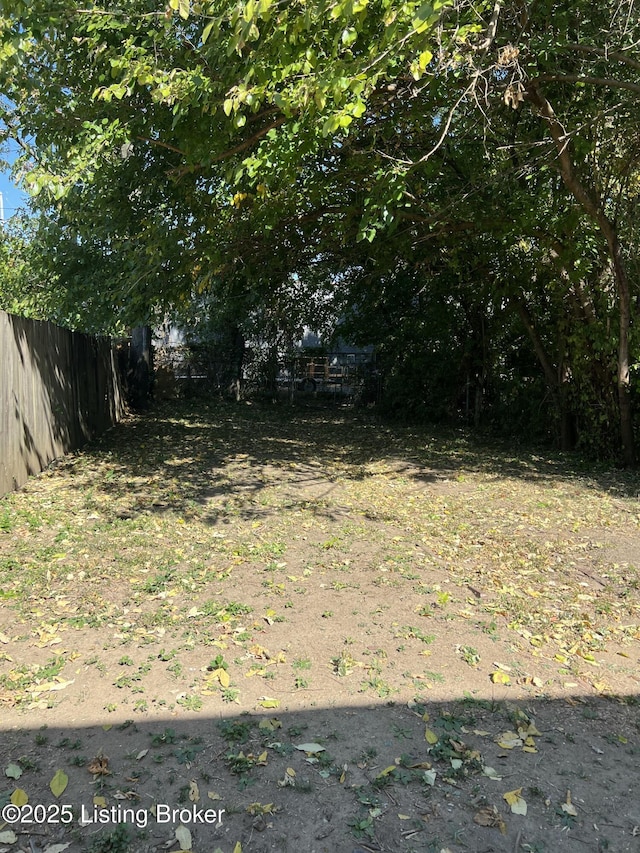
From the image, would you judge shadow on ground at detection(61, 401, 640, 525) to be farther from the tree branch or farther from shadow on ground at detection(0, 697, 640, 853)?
the tree branch

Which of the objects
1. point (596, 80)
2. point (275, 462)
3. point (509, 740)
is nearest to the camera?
point (509, 740)

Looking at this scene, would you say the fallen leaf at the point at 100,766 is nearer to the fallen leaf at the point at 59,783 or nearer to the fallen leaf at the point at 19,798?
the fallen leaf at the point at 59,783

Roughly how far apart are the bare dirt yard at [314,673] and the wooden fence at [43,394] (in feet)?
1.64

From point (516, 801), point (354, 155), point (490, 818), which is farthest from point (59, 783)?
point (354, 155)

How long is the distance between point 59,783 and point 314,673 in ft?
4.35

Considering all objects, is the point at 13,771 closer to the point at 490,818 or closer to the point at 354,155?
the point at 490,818

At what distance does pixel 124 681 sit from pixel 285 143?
479 cm

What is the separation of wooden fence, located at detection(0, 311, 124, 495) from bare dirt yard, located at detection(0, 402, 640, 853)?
50cm

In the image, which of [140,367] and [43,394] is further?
[140,367]

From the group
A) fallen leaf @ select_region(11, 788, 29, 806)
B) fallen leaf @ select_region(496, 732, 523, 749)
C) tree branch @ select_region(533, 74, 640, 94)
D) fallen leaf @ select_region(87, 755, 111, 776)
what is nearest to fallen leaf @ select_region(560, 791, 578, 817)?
fallen leaf @ select_region(496, 732, 523, 749)

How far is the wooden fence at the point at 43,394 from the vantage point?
6.49 meters

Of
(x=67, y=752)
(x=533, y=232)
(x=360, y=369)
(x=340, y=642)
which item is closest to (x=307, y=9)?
(x=340, y=642)

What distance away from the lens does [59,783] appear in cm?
246

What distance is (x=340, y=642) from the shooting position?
3.71m
